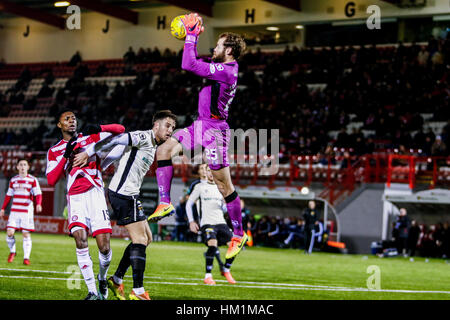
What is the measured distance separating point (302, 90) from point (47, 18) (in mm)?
19171

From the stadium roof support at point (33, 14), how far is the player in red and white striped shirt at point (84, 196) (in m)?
34.5

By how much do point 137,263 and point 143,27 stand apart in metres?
36.8

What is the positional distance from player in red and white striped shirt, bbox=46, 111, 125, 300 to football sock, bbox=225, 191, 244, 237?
1430 millimetres

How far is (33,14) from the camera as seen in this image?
4475 centimetres

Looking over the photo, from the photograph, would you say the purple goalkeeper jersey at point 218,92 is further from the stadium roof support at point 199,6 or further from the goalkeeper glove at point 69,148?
the stadium roof support at point 199,6

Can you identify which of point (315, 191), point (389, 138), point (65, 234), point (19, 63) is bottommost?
point (65, 234)

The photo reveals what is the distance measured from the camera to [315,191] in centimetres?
2859

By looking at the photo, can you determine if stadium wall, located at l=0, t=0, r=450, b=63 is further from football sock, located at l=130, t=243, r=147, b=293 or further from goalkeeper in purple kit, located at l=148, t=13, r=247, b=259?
football sock, located at l=130, t=243, r=147, b=293

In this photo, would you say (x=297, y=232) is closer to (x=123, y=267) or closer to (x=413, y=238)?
(x=413, y=238)

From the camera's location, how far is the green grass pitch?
11.2m

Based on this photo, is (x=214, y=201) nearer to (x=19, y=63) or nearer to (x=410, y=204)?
(x=410, y=204)

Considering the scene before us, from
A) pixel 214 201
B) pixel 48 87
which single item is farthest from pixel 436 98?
pixel 48 87

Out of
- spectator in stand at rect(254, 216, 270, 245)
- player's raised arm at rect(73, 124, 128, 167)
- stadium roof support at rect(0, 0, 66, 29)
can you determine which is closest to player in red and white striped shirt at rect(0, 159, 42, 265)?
player's raised arm at rect(73, 124, 128, 167)

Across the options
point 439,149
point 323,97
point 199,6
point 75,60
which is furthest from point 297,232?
point 75,60
